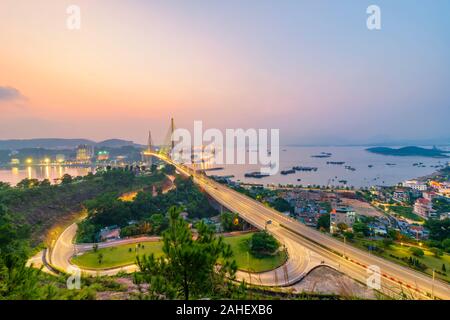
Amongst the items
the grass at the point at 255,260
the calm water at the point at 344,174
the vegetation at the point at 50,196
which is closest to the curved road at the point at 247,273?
the grass at the point at 255,260

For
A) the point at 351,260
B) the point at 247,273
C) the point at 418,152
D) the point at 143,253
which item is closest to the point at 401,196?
the point at 351,260

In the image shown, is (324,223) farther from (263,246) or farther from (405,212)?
(405,212)

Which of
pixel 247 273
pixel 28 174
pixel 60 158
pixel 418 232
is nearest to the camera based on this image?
pixel 247 273

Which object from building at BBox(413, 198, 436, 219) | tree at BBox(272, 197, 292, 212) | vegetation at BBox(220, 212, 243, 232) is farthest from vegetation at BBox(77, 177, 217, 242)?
building at BBox(413, 198, 436, 219)

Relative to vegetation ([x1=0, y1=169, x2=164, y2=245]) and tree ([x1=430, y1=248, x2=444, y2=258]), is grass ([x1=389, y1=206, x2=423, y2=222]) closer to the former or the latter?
tree ([x1=430, y1=248, x2=444, y2=258])

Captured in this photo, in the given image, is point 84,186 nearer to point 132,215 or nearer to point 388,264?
point 132,215

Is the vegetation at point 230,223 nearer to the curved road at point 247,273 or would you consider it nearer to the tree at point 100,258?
the curved road at point 247,273
